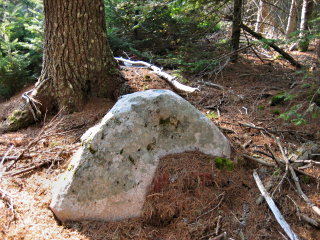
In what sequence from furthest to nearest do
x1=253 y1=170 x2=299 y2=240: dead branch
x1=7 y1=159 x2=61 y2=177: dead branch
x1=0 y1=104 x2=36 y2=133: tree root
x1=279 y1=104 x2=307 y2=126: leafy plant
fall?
x1=0 y1=104 x2=36 y2=133: tree root < x1=279 y1=104 x2=307 y2=126: leafy plant < x1=7 y1=159 x2=61 y2=177: dead branch < x1=253 y1=170 x2=299 y2=240: dead branch

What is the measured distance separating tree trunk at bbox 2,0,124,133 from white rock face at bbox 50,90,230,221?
1.99m

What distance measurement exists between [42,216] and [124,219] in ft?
2.99

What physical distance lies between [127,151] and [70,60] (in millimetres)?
2776

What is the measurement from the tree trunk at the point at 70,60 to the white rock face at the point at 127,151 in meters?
1.99

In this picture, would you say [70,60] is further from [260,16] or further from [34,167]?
[260,16]

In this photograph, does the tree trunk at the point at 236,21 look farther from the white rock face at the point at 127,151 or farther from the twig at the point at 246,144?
the white rock face at the point at 127,151

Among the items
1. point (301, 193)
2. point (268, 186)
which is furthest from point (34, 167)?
point (301, 193)

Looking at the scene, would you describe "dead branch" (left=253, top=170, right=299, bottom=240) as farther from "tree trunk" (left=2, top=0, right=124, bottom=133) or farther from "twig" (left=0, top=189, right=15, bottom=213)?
"tree trunk" (left=2, top=0, right=124, bottom=133)

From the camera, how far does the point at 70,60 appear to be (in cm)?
485

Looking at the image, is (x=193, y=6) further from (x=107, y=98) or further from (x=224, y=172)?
(x=224, y=172)

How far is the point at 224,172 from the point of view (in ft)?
10.5

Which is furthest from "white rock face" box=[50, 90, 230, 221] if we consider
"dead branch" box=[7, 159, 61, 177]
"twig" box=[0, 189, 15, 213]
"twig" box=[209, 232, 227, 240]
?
"twig" box=[209, 232, 227, 240]

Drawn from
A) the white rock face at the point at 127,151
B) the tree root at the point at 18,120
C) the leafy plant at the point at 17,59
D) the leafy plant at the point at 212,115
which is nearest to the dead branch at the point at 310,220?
the white rock face at the point at 127,151

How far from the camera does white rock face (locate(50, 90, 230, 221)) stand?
2.79 metres
